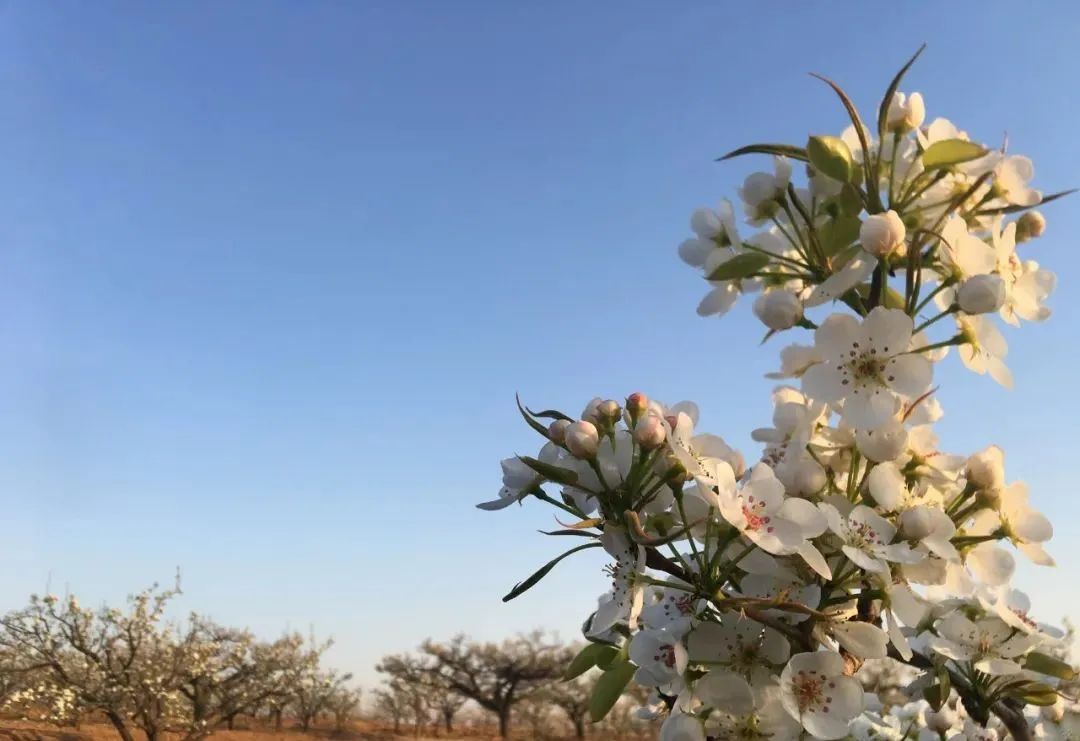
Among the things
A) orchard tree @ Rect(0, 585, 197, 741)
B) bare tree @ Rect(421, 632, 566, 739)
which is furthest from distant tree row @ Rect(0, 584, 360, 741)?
bare tree @ Rect(421, 632, 566, 739)

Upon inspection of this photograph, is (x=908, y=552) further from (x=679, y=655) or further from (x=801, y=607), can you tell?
(x=679, y=655)

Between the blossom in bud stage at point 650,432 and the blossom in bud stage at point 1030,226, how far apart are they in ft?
2.73

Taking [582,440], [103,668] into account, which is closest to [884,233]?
[582,440]

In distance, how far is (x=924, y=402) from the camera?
1413 mm

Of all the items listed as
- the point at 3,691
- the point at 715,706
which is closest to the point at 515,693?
the point at 3,691

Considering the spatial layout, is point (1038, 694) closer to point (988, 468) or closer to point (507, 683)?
point (988, 468)

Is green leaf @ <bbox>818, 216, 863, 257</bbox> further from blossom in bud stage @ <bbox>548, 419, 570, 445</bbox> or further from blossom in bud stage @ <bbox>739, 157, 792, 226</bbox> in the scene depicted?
blossom in bud stage @ <bbox>548, 419, 570, 445</bbox>

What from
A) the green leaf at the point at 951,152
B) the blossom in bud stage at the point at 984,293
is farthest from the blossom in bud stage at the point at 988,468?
the green leaf at the point at 951,152

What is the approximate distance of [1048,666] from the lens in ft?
4.84

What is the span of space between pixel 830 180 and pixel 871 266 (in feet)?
0.66

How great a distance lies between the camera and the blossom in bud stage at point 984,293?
51.6 inches

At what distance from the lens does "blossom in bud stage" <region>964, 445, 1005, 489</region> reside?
1.34 meters

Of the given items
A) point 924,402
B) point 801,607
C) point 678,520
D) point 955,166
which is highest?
point 955,166

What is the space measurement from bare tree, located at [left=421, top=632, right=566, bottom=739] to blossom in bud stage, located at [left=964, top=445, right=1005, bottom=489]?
92.0ft
